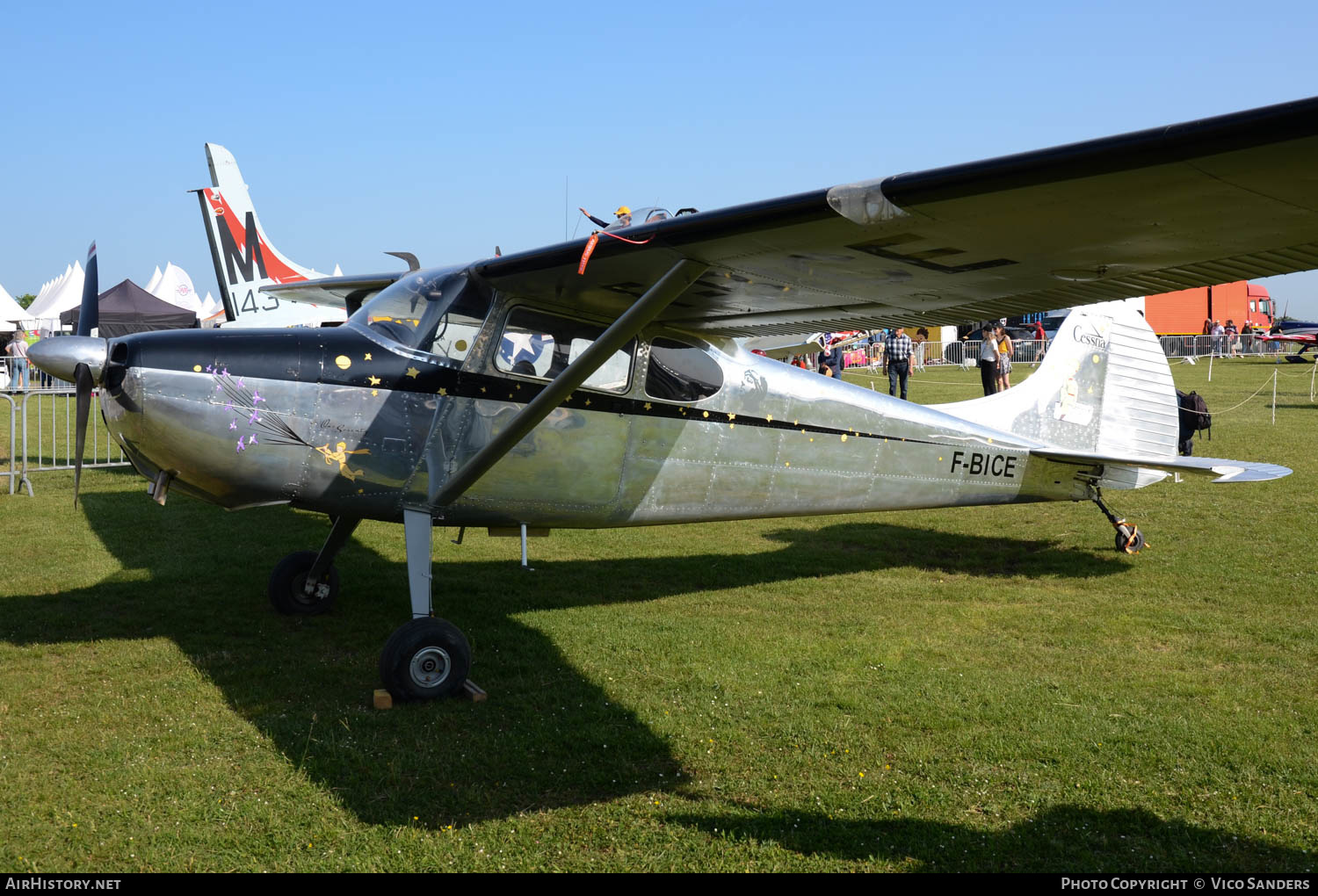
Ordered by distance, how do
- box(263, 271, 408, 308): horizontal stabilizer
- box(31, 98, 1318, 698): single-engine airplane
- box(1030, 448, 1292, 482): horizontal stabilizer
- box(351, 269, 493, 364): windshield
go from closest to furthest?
box(31, 98, 1318, 698): single-engine airplane → box(351, 269, 493, 364): windshield → box(1030, 448, 1292, 482): horizontal stabilizer → box(263, 271, 408, 308): horizontal stabilizer

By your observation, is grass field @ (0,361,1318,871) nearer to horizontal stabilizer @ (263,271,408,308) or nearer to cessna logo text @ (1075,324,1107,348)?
cessna logo text @ (1075,324,1107,348)

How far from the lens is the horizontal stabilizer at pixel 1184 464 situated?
759 cm

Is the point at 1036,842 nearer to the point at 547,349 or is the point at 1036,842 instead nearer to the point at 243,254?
the point at 547,349

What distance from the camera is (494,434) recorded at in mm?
5922

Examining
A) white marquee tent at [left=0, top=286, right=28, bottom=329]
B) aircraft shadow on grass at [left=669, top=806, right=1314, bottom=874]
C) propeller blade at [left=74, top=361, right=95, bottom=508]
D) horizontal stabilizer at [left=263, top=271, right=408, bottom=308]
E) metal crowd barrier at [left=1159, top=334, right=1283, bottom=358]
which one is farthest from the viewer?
metal crowd barrier at [left=1159, top=334, right=1283, bottom=358]

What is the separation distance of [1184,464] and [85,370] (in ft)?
25.6

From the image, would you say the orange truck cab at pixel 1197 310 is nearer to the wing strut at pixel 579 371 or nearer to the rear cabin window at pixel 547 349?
the rear cabin window at pixel 547 349

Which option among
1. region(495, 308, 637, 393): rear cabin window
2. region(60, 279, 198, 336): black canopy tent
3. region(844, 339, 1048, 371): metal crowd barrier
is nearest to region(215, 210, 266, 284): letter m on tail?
region(495, 308, 637, 393): rear cabin window

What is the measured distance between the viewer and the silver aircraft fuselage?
17.3 ft

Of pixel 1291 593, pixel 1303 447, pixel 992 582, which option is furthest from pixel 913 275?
pixel 1303 447

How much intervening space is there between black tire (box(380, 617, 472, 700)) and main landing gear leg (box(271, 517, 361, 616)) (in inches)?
74.7

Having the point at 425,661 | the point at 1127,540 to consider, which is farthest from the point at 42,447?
the point at 1127,540

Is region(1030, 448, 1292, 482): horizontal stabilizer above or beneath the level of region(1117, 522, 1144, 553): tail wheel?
above

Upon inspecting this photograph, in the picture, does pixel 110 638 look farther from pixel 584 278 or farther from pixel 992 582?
pixel 992 582
